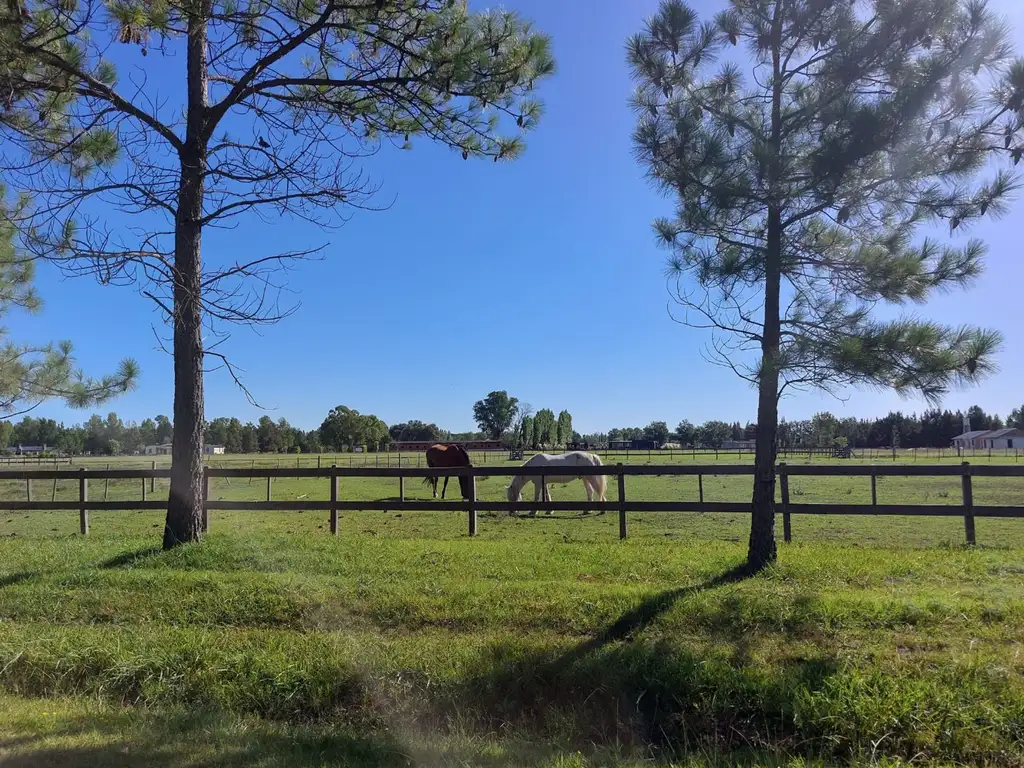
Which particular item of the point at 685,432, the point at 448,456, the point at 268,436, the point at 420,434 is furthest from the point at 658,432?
the point at 448,456

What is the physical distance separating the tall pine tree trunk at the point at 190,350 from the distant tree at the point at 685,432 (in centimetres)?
10601

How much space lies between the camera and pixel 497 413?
130 m

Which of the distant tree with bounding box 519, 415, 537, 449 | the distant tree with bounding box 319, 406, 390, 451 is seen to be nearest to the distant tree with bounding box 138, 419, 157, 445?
the distant tree with bounding box 319, 406, 390, 451

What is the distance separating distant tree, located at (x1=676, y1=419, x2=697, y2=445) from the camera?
11281cm

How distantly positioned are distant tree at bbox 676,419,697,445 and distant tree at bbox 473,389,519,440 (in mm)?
30085

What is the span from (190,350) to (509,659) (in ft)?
20.3

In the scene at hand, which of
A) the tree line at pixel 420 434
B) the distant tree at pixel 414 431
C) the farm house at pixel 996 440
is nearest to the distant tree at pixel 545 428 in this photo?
the tree line at pixel 420 434

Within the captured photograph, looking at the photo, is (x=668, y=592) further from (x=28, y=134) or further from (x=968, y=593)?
(x=28, y=134)

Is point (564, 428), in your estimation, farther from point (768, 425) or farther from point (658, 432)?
point (768, 425)

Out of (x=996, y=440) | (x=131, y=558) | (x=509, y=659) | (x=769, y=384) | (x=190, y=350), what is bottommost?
(x=996, y=440)

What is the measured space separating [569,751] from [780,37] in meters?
7.07

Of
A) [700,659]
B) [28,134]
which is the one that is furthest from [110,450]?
[700,659]

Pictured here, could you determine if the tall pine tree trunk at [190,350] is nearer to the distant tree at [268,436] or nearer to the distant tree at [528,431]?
the distant tree at [268,436]

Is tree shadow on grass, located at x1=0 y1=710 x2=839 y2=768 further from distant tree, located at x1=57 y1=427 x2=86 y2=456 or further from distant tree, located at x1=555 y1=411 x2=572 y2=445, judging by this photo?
distant tree, located at x1=555 y1=411 x2=572 y2=445
